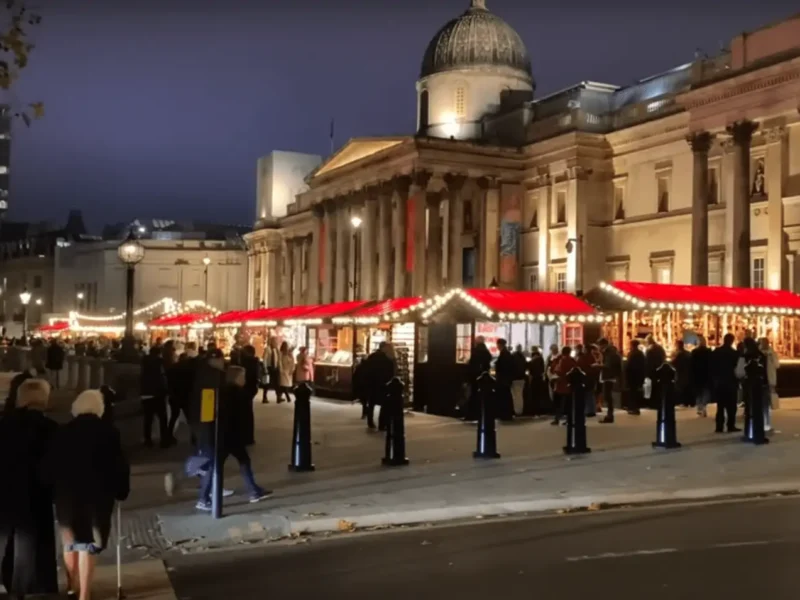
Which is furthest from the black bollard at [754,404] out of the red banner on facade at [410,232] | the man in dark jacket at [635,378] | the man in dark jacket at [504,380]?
the red banner on facade at [410,232]

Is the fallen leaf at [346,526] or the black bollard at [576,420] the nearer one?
the fallen leaf at [346,526]

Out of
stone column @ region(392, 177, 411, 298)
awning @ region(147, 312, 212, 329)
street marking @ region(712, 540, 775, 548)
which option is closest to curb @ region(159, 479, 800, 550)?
street marking @ region(712, 540, 775, 548)

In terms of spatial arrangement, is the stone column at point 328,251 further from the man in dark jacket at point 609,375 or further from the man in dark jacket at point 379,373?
the man in dark jacket at point 379,373

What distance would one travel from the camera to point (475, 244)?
53750 mm

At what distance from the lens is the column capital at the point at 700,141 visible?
38594mm

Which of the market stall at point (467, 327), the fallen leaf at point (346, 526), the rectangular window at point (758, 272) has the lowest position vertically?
the fallen leaf at point (346, 526)

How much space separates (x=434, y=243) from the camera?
52375 mm

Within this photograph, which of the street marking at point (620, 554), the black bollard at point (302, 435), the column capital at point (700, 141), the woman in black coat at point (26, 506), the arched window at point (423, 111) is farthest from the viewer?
the arched window at point (423, 111)

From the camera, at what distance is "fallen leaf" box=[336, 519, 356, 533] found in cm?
1065

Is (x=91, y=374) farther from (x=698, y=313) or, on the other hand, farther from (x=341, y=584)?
(x=341, y=584)

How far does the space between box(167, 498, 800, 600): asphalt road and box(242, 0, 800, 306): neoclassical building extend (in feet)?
90.7

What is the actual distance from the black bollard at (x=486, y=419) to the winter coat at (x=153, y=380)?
18.9 feet

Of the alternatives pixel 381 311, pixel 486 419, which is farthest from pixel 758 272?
pixel 486 419

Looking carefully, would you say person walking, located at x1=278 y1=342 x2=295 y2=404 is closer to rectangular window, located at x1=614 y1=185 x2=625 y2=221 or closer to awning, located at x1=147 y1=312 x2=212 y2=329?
awning, located at x1=147 y1=312 x2=212 y2=329
